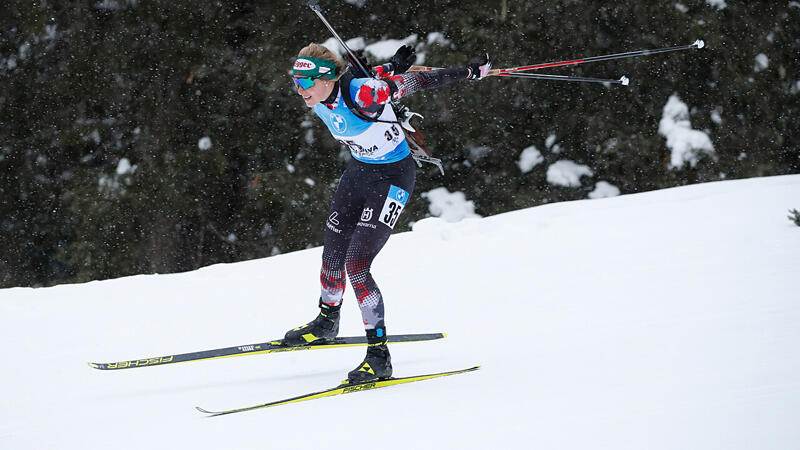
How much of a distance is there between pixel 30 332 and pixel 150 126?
7.81 meters

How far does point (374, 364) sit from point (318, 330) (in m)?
0.61

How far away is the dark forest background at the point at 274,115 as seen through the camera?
408 inches

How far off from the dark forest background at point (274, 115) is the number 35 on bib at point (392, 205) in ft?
23.3

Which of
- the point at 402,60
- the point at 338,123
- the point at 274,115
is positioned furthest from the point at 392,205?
the point at 274,115

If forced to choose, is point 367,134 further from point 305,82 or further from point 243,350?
point 243,350

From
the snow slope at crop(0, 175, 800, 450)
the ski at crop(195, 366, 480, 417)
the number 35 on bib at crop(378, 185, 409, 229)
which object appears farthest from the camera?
the number 35 on bib at crop(378, 185, 409, 229)

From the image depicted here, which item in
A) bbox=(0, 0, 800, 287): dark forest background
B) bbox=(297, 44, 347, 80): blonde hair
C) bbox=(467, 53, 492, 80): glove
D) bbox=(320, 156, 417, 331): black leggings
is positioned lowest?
bbox=(320, 156, 417, 331): black leggings

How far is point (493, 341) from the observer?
3.86 m

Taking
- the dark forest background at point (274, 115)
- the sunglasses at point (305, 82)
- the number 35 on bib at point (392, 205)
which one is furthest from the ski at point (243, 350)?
the dark forest background at point (274, 115)

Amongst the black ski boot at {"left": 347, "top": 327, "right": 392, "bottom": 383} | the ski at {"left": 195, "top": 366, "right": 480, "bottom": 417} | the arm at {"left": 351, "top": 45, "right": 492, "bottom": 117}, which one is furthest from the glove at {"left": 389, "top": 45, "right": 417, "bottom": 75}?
the ski at {"left": 195, "top": 366, "right": 480, "bottom": 417}

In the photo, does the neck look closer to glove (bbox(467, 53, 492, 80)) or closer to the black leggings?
the black leggings

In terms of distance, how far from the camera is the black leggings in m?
3.43

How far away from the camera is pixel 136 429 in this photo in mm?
2920

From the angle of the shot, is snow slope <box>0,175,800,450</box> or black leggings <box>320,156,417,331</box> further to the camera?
black leggings <box>320,156,417,331</box>
